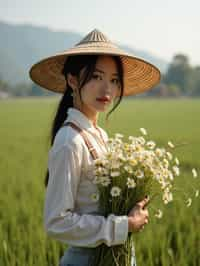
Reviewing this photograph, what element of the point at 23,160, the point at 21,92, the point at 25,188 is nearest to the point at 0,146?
the point at 23,160

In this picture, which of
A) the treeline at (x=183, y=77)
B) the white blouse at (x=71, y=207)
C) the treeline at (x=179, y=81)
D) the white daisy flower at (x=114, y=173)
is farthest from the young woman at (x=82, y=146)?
the treeline at (x=183, y=77)

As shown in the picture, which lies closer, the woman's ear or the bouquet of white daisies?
the bouquet of white daisies

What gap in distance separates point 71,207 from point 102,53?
18.5 inches

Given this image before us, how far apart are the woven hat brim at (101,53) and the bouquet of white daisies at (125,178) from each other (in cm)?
28

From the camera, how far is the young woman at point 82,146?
4.39 feet

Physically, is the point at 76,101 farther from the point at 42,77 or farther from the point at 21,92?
the point at 21,92

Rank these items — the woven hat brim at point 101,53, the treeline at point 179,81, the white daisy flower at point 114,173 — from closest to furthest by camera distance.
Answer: the white daisy flower at point 114,173
the woven hat brim at point 101,53
the treeline at point 179,81

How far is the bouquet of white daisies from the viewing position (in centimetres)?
133

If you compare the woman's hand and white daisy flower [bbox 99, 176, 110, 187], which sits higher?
white daisy flower [bbox 99, 176, 110, 187]

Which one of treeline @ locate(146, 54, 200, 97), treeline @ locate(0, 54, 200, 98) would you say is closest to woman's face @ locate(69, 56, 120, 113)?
treeline @ locate(0, 54, 200, 98)

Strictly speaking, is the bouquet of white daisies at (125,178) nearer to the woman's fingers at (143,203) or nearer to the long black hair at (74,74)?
the woman's fingers at (143,203)

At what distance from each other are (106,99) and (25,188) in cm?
391

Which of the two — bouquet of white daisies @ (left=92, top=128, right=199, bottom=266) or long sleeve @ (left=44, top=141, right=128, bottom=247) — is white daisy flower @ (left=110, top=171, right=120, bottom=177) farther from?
long sleeve @ (left=44, top=141, right=128, bottom=247)

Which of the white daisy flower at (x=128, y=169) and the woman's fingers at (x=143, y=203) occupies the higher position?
the white daisy flower at (x=128, y=169)
